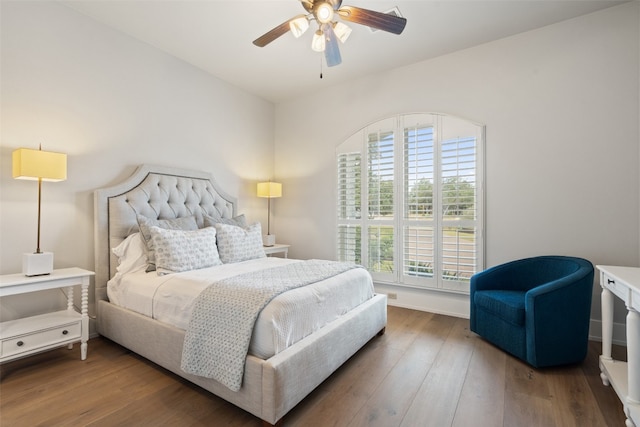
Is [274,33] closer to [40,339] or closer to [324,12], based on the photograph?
[324,12]

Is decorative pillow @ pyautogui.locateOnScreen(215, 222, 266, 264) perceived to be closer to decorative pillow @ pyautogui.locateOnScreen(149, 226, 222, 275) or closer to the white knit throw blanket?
decorative pillow @ pyautogui.locateOnScreen(149, 226, 222, 275)

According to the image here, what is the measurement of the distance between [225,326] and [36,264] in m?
1.61

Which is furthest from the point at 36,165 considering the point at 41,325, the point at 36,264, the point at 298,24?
the point at 298,24

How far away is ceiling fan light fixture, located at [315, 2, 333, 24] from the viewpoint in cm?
197

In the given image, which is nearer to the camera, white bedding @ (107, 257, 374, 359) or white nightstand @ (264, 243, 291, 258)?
white bedding @ (107, 257, 374, 359)


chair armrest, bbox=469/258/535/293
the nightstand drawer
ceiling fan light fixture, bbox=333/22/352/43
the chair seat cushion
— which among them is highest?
ceiling fan light fixture, bbox=333/22/352/43

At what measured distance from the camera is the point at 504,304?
2.43 meters

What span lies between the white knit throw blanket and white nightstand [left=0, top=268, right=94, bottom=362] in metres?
1.10

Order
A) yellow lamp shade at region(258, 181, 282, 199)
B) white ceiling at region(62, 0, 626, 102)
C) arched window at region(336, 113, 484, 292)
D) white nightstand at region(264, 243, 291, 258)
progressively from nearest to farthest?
white ceiling at region(62, 0, 626, 102), arched window at region(336, 113, 484, 292), white nightstand at region(264, 243, 291, 258), yellow lamp shade at region(258, 181, 282, 199)

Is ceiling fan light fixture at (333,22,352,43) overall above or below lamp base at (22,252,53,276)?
above

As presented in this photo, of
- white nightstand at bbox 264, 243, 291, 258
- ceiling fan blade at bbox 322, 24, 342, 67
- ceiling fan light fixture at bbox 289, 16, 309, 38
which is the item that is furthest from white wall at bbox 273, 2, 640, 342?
ceiling fan light fixture at bbox 289, 16, 309, 38

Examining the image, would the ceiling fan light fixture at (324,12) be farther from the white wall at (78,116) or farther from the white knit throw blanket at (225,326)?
the white wall at (78,116)

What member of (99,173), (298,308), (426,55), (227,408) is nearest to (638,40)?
(426,55)

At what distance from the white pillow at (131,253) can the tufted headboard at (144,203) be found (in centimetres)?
11
